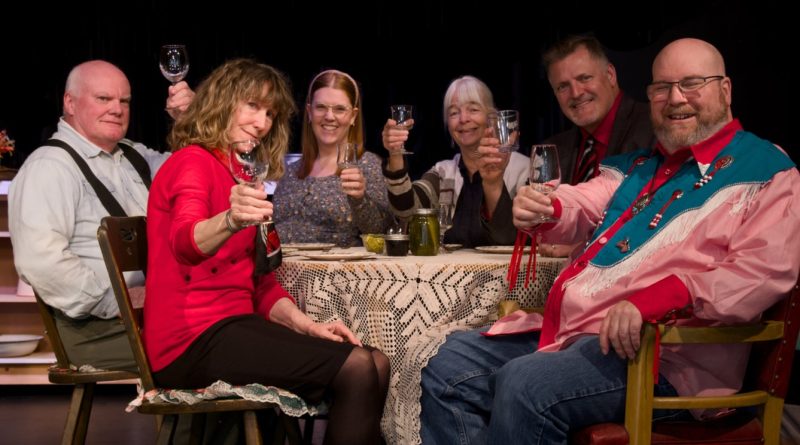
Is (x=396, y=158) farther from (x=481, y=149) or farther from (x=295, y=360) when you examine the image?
(x=295, y=360)

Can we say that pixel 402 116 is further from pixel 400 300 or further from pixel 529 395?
pixel 529 395

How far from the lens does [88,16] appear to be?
21.1ft

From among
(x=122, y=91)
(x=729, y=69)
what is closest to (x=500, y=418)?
(x=122, y=91)

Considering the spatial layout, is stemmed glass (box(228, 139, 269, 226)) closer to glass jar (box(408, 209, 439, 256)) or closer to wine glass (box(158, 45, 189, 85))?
Answer: glass jar (box(408, 209, 439, 256))

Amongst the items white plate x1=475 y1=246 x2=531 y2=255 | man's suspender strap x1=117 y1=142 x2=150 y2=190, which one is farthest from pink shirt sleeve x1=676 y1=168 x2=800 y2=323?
man's suspender strap x1=117 y1=142 x2=150 y2=190

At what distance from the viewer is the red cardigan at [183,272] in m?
2.57

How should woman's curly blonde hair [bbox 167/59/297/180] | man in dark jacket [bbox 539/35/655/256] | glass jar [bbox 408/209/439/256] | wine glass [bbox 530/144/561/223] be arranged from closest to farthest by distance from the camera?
wine glass [bbox 530/144/561/223] → woman's curly blonde hair [bbox 167/59/297/180] → glass jar [bbox 408/209/439/256] → man in dark jacket [bbox 539/35/655/256]

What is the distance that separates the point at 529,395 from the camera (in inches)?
90.9

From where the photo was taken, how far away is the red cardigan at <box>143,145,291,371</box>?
8.43 ft

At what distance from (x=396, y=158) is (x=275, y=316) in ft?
3.45

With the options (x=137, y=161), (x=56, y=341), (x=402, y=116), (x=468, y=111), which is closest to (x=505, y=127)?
(x=402, y=116)

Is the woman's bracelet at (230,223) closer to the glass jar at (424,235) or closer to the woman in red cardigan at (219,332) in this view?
the woman in red cardigan at (219,332)

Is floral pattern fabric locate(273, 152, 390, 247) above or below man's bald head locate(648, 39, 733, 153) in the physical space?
below

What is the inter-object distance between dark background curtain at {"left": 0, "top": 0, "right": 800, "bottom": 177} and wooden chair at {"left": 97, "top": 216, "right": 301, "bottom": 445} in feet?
12.2
